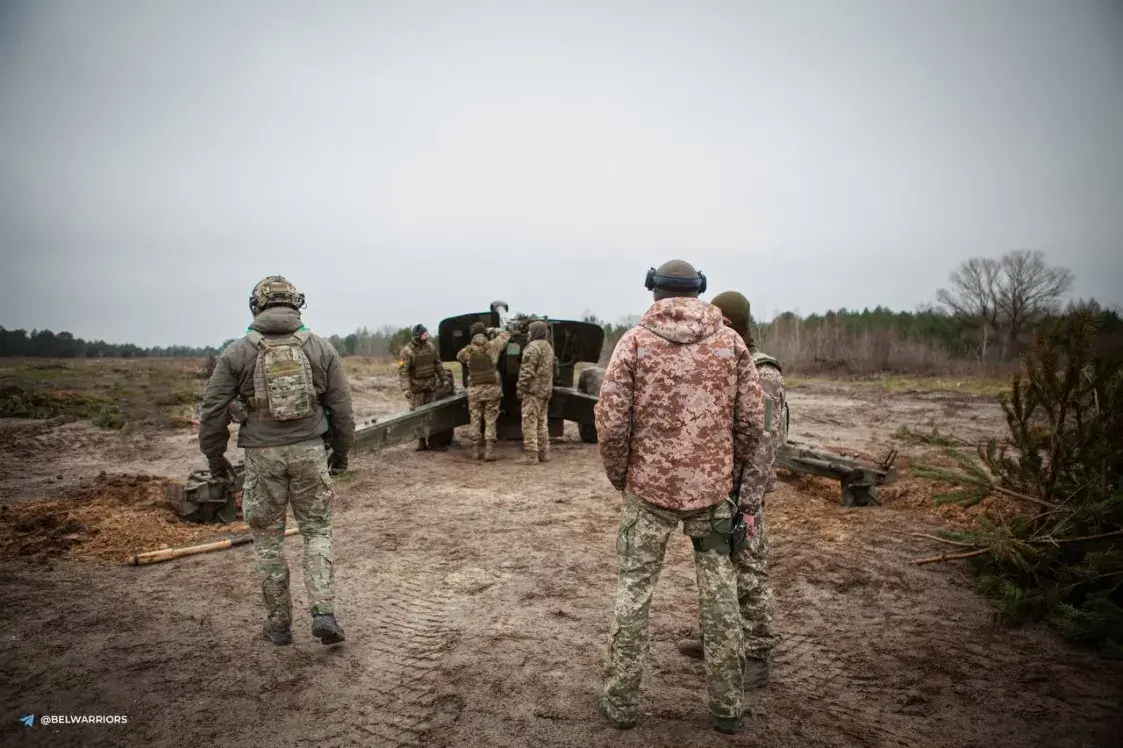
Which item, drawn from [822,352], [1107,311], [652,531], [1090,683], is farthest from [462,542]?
[822,352]

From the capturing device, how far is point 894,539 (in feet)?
17.6

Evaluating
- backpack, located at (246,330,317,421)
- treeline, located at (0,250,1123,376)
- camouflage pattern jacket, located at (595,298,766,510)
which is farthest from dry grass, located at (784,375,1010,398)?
backpack, located at (246,330,317,421)

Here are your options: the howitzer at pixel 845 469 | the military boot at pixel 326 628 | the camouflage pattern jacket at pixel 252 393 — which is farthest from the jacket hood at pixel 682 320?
the howitzer at pixel 845 469

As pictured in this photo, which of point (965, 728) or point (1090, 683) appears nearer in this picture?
point (965, 728)

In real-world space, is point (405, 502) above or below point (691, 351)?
below

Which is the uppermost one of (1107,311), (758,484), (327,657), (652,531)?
(1107,311)

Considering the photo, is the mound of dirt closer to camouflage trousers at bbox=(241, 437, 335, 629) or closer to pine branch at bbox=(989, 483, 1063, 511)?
camouflage trousers at bbox=(241, 437, 335, 629)

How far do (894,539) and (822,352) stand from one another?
2970cm

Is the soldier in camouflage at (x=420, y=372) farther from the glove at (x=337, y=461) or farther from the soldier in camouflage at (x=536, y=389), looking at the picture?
the glove at (x=337, y=461)

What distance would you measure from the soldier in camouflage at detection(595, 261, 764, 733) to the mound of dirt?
432cm

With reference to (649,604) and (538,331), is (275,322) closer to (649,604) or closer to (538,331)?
(649,604)

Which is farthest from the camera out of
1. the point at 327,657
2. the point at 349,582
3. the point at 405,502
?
the point at 405,502

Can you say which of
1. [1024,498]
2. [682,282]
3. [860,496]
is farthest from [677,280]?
[860,496]

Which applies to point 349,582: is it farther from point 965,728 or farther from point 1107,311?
point 1107,311
